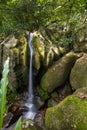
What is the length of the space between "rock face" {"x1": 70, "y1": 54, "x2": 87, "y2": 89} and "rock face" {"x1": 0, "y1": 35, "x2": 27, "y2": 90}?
2052mm

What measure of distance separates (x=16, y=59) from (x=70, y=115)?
4437 mm

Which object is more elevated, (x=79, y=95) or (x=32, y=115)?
(x=79, y=95)

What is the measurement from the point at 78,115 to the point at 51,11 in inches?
198

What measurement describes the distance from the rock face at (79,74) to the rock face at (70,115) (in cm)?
262

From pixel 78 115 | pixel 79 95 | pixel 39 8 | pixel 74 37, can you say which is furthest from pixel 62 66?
pixel 78 115

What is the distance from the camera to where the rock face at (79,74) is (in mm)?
8656

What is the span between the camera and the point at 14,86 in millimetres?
9602

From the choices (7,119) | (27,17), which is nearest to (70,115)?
(7,119)

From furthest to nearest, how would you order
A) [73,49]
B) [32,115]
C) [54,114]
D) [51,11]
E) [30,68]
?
[73,49], [30,68], [51,11], [32,115], [54,114]

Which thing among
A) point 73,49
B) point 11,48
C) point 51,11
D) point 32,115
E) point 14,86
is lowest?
point 32,115

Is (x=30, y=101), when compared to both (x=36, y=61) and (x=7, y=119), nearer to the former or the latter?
(x=7, y=119)

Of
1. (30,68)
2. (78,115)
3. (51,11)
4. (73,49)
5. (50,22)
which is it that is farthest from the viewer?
(50,22)

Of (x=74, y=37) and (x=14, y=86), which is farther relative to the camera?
(x=74, y=37)

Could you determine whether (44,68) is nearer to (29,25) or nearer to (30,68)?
(30,68)
